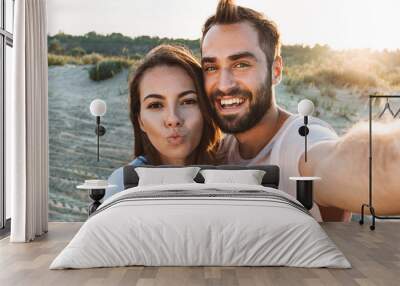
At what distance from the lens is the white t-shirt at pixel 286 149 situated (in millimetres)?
7215

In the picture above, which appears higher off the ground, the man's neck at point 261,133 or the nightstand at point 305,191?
the man's neck at point 261,133

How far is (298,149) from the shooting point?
286 inches

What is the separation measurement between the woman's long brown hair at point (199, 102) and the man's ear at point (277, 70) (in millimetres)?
906

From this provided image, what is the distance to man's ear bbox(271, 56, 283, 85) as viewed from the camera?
24.1ft

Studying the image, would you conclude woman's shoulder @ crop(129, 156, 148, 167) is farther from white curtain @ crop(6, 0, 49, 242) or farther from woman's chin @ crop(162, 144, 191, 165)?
white curtain @ crop(6, 0, 49, 242)

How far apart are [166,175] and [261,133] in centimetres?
137

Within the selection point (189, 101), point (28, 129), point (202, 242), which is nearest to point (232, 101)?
point (189, 101)

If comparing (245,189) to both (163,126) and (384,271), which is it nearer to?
(384,271)

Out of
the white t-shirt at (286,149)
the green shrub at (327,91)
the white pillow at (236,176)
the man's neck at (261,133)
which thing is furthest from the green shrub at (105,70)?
the green shrub at (327,91)

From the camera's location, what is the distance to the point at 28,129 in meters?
5.99

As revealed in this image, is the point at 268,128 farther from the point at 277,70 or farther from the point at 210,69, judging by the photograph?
the point at 210,69

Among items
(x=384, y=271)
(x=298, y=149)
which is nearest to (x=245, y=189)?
(x=384, y=271)

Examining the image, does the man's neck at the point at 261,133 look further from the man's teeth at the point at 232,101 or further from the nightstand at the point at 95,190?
the nightstand at the point at 95,190

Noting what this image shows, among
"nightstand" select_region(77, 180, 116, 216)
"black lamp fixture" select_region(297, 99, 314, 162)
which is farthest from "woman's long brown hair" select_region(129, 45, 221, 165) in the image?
"black lamp fixture" select_region(297, 99, 314, 162)
